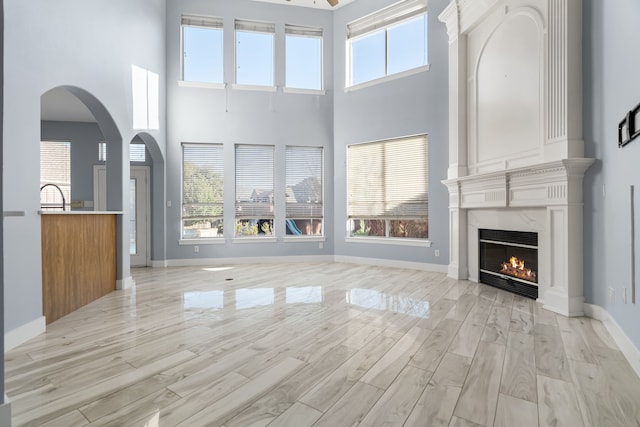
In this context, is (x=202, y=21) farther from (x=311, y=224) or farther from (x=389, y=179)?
(x=389, y=179)

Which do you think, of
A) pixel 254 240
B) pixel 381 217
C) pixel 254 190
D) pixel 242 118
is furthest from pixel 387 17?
pixel 254 240

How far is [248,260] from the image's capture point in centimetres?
672

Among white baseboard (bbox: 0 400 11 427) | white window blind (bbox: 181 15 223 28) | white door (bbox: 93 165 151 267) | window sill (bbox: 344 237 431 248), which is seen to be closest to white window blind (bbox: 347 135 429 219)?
window sill (bbox: 344 237 431 248)

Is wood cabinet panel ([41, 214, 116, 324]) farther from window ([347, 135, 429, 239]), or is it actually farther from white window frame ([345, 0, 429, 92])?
white window frame ([345, 0, 429, 92])

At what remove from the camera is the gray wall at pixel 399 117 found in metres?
5.58

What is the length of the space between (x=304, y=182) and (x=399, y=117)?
88.6 inches

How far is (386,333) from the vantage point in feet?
9.33

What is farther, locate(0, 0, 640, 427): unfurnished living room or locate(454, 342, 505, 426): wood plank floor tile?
locate(0, 0, 640, 427): unfurnished living room

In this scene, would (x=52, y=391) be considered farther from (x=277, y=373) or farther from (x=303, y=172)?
(x=303, y=172)

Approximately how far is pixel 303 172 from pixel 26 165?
4676 millimetres

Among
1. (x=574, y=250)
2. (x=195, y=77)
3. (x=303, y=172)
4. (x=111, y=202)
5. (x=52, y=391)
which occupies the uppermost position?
(x=195, y=77)

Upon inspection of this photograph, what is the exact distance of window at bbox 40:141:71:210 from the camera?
21.6 ft

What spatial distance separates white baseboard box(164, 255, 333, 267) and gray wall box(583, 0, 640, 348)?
452 cm

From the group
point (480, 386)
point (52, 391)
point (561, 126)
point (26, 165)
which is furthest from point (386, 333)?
point (26, 165)
